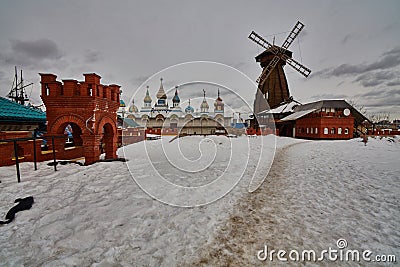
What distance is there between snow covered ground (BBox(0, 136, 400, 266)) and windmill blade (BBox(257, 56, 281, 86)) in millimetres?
29710

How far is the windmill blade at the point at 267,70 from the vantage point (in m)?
32.6

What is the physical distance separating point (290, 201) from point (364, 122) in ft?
108

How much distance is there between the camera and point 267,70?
33469mm

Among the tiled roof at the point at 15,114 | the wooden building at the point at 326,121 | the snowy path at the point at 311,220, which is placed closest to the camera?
the snowy path at the point at 311,220

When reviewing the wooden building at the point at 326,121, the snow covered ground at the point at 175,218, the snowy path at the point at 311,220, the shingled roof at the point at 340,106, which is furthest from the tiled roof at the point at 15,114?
the shingled roof at the point at 340,106

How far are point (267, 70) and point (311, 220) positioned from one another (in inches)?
1328

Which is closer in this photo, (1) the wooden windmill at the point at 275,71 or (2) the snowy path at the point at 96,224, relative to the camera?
(2) the snowy path at the point at 96,224

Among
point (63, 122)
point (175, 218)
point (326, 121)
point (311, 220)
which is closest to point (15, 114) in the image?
point (63, 122)

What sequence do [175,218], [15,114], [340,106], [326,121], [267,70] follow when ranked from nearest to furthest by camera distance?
[175,218] → [15,114] → [326,121] → [340,106] → [267,70]

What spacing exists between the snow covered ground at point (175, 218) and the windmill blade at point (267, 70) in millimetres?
29710

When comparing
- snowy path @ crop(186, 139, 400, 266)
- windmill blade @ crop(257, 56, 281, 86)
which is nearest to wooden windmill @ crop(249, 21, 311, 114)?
windmill blade @ crop(257, 56, 281, 86)

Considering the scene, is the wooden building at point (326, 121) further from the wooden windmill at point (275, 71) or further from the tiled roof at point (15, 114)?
the tiled roof at point (15, 114)

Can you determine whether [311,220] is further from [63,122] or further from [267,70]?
[267,70]

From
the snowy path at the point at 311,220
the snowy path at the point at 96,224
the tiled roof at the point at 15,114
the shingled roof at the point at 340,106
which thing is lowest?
the snowy path at the point at 311,220
